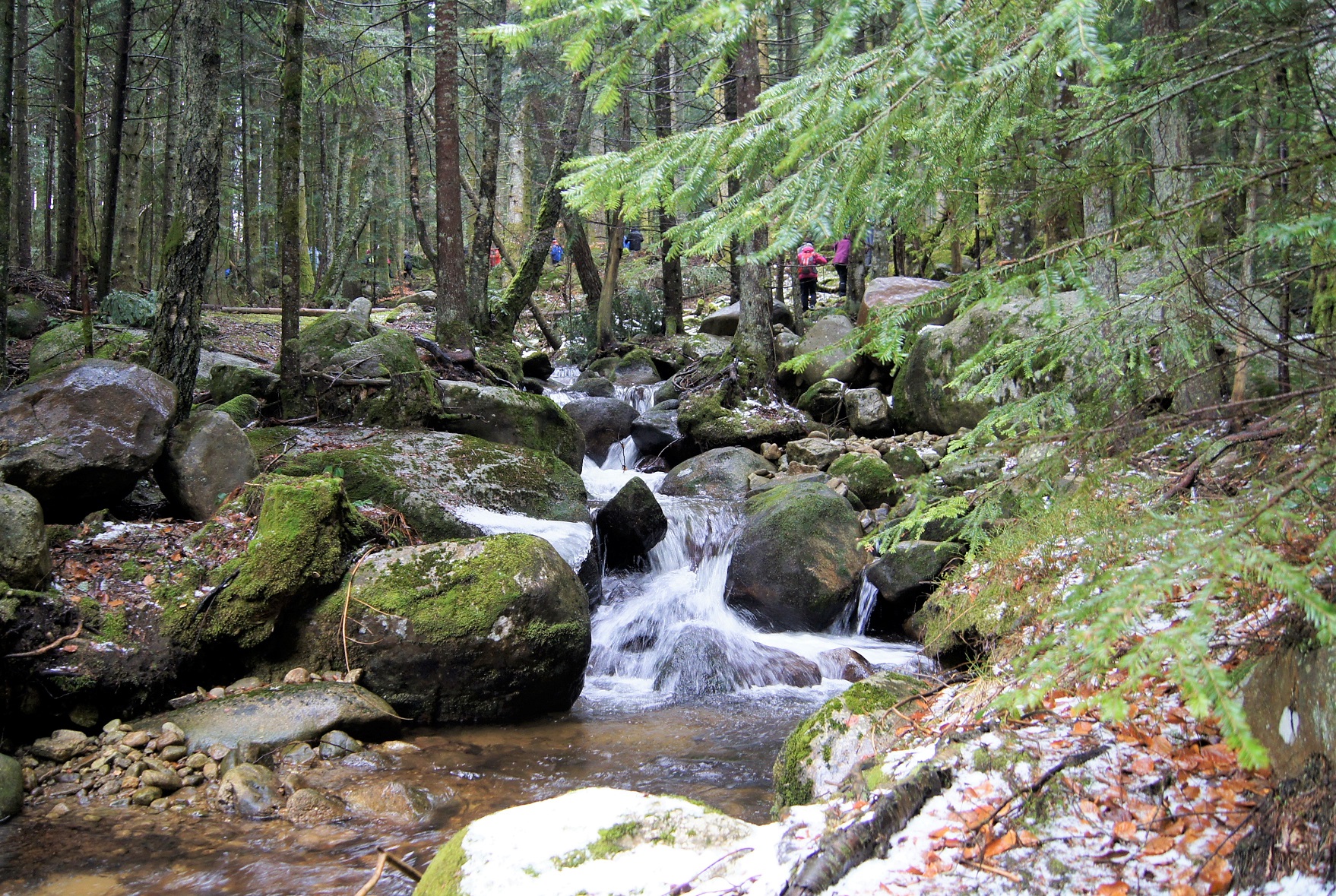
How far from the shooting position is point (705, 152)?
112 inches

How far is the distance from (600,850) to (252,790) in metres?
2.96

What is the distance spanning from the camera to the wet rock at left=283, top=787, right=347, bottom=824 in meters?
4.70

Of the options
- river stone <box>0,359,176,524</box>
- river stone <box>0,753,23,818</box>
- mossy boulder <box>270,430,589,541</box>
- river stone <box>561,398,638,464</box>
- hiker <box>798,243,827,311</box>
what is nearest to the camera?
river stone <box>0,753,23,818</box>

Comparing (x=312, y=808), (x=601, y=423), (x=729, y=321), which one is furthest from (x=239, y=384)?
(x=729, y=321)

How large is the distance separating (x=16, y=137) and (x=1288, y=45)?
19.5 m

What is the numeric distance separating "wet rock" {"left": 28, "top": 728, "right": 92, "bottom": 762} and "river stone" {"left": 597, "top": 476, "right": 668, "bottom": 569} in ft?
18.2

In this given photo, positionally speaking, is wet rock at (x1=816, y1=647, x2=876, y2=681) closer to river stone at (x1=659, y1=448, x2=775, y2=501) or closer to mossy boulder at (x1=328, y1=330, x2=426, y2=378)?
river stone at (x1=659, y1=448, x2=775, y2=501)

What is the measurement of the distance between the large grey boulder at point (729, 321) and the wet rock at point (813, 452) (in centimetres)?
691

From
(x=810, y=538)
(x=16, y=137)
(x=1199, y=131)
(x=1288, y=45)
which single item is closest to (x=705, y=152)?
(x=1288, y=45)

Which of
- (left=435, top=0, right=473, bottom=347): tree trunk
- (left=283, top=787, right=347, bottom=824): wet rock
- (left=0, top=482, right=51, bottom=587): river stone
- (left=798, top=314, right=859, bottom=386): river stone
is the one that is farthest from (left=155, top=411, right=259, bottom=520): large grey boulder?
(left=798, top=314, right=859, bottom=386): river stone

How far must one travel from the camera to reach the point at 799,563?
8945mm

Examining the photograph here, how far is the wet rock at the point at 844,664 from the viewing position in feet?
24.7

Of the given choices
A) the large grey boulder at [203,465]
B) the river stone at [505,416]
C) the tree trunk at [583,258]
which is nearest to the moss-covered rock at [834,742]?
the large grey boulder at [203,465]

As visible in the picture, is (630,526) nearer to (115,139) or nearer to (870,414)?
(870,414)
